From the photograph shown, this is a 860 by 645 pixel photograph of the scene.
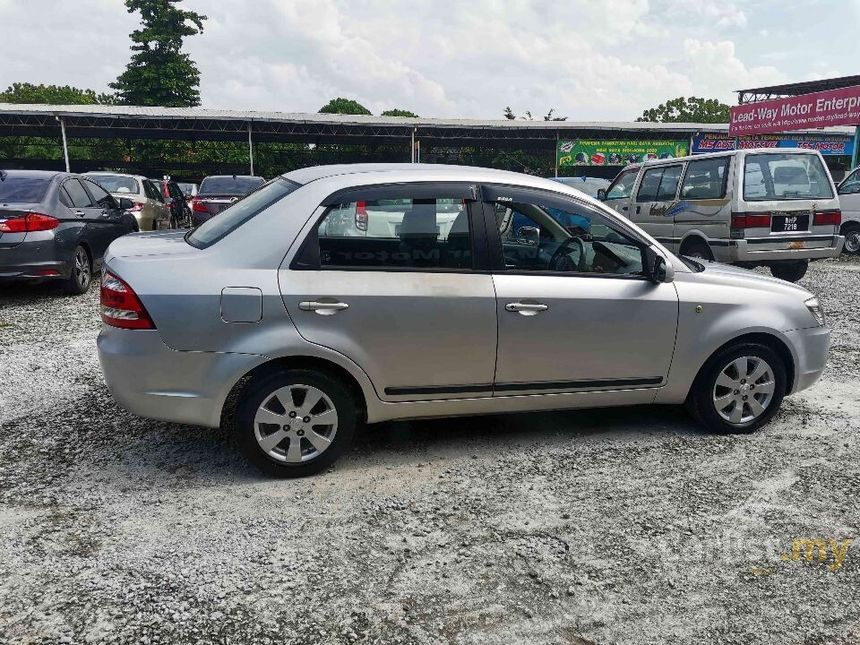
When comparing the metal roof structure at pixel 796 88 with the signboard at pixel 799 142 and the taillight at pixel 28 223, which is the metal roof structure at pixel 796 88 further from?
the taillight at pixel 28 223

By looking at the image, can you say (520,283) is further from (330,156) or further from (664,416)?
(330,156)

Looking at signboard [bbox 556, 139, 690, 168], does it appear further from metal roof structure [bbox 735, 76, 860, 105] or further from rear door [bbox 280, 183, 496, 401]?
rear door [bbox 280, 183, 496, 401]

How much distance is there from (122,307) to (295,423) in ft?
3.47

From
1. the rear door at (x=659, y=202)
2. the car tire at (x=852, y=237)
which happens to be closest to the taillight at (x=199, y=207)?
the rear door at (x=659, y=202)

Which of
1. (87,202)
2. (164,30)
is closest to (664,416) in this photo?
(87,202)

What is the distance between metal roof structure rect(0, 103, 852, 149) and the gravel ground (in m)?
28.3

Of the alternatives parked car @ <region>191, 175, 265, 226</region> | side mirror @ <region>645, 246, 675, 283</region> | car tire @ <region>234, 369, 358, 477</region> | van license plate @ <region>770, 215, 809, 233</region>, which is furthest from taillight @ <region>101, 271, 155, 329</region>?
parked car @ <region>191, 175, 265, 226</region>

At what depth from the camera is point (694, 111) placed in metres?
69.5

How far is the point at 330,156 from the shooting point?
41.8 m

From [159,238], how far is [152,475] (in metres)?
1.47

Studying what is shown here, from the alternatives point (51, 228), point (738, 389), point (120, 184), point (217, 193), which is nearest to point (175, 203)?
point (217, 193)

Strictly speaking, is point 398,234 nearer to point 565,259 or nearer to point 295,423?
point 565,259

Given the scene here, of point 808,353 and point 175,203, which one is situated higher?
point 175,203

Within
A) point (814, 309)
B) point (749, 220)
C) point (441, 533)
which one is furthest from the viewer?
point (749, 220)
